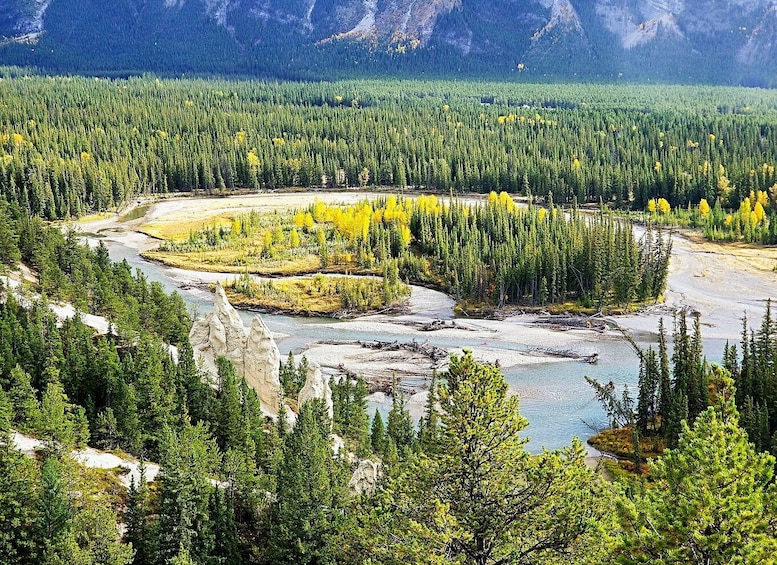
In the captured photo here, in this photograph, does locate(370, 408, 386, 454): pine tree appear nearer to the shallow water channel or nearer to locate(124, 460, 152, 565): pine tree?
the shallow water channel

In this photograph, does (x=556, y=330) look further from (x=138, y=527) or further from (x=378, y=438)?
(x=138, y=527)

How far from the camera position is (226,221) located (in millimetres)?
178875

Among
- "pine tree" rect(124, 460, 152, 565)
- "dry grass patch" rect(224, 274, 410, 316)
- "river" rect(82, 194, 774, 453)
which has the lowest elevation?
"river" rect(82, 194, 774, 453)

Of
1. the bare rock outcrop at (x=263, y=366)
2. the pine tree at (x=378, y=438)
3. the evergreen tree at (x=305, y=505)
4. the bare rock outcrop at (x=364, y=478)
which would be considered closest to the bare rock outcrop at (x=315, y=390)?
the pine tree at (x=378, y=438)

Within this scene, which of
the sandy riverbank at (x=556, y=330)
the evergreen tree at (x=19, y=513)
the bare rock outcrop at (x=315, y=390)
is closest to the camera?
the evergreen tree at (x=19, y=513)

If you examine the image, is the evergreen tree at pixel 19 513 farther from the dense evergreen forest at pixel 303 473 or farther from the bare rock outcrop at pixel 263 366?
the bare rock outcrop at pixel 263 366

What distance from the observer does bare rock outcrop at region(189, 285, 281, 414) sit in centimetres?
6881

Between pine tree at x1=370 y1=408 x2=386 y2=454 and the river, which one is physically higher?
pine tree at x1=370 y1=408 x2=386 y2=454

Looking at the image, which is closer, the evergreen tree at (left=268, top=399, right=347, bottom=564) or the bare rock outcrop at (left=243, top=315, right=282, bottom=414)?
the evergreen tree at (left=268, top=399, right=347, bottom=564)

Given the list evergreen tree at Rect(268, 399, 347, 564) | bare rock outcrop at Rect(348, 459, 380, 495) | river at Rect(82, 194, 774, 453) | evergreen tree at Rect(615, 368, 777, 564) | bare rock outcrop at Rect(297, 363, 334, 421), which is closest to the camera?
evergreen tree at Rect(615, 368, 777, 564)

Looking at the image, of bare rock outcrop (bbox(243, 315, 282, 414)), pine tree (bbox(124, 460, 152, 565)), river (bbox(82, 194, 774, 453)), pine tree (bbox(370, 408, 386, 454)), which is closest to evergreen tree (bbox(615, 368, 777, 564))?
pine tree (bbox(124, 460, 152, 565))

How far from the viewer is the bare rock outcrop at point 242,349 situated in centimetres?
6881

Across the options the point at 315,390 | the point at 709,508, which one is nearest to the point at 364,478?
the point at 315,390

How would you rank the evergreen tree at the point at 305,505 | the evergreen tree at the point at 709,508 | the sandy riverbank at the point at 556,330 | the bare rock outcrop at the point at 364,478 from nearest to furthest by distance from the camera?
the evergreen tree at the point at 709,508 → the evergreen tree at the point at 305,505 → the bare rock outcrop at the point at 364,478 → the sandy riverbank at the point at 556,330
